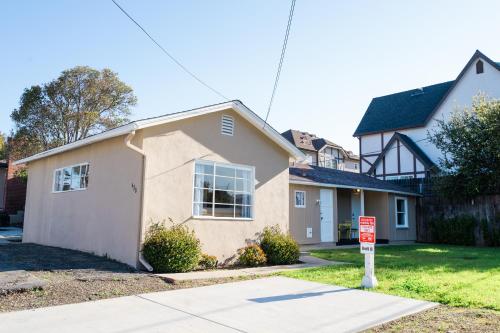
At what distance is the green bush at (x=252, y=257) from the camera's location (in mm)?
11508

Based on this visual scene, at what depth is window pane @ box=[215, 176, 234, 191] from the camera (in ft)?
38.5

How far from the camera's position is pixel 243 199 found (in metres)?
12.3

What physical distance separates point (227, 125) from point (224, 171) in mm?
1319

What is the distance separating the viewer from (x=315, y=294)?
25.6 feet

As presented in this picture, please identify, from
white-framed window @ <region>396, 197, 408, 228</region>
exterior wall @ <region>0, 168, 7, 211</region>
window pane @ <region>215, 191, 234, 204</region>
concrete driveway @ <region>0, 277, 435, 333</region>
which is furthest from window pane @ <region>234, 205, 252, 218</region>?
exterior wall @ <region>0, 168, 7, 211</region>

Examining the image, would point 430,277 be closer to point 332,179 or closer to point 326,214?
point 326,214

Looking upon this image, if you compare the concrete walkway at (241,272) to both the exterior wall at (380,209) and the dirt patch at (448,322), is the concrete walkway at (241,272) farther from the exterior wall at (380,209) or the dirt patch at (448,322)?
the exterior wall at (380,209)

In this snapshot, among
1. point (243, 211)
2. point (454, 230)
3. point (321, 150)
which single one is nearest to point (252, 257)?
point (243, 211)

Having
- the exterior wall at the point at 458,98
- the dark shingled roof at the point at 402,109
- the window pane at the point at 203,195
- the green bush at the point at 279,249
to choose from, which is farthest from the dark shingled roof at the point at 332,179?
the dark shingled roof at the point at 402,109

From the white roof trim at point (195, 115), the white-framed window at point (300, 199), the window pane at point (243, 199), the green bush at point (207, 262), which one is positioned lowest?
the green bush at point (207, 262)

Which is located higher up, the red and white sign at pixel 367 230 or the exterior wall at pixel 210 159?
the exterior wall at pixel 210 159

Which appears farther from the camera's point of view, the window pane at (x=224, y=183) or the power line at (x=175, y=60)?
the window pane at (x=224, y=183)

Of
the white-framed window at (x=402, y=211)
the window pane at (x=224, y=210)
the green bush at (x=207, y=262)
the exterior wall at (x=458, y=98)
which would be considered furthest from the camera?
the exterior wall at (x=458, y=98)

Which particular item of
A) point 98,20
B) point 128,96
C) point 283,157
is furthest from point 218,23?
point 128,96
